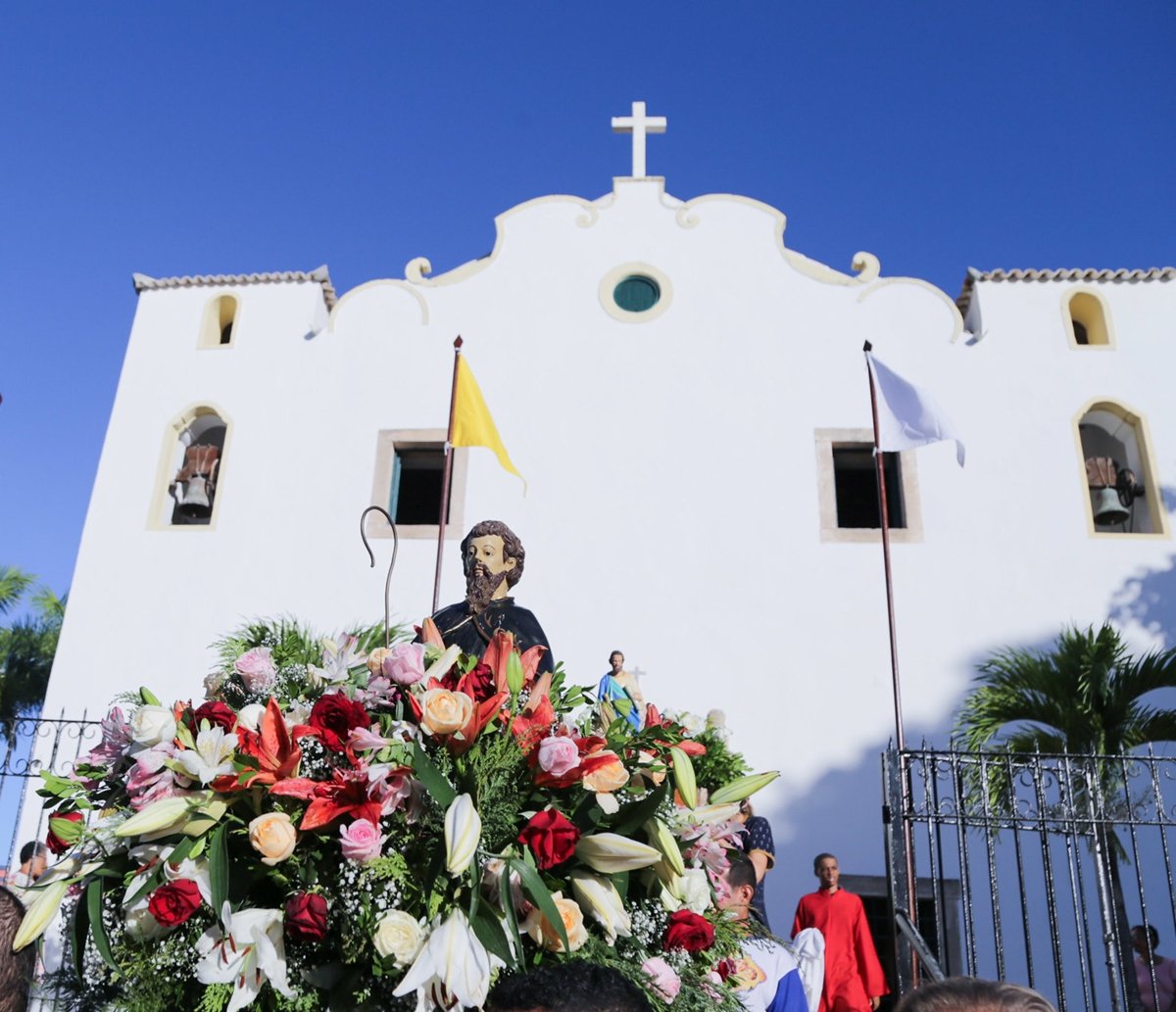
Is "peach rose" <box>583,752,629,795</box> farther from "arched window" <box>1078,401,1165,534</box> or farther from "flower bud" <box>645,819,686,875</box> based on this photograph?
"arched window" <box>1078,401,1165,534</box>

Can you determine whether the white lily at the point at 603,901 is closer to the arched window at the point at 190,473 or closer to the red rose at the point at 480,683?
the red rose at the point at 480,683

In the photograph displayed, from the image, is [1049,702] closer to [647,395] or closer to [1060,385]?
[1060,385]

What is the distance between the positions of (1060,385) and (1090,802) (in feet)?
21.0

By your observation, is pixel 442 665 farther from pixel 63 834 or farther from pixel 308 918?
pixel 63 834

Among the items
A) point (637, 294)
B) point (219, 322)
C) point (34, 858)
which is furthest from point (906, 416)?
point (219, 322)

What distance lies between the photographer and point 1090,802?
7.58 metres

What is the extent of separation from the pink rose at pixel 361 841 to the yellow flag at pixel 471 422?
8825mm

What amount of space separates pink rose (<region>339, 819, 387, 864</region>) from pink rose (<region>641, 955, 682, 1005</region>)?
545 mm

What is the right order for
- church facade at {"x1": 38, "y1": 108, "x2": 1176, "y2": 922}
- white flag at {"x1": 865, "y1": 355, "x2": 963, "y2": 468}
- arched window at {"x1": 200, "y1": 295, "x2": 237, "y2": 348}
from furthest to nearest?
arched window at {"x1": 200, "y1": 295, "x2": 237, "y2": 348}
church facade at {"x1": 38, "y1": 108, "x2": 1176, "y2": 922}
white flag at {"x1": 865, "y1": 355, "x2": 963, "y2": 468}

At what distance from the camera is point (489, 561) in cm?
370

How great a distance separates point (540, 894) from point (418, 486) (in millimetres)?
11767

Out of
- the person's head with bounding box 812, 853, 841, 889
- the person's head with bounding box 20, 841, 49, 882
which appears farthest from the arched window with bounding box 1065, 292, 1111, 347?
the person's head with bounding box 20, 841, 49, 882

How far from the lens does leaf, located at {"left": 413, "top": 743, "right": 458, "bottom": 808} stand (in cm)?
191

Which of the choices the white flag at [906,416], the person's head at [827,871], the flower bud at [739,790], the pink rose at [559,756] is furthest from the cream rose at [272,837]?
the white flag at [906,416]
